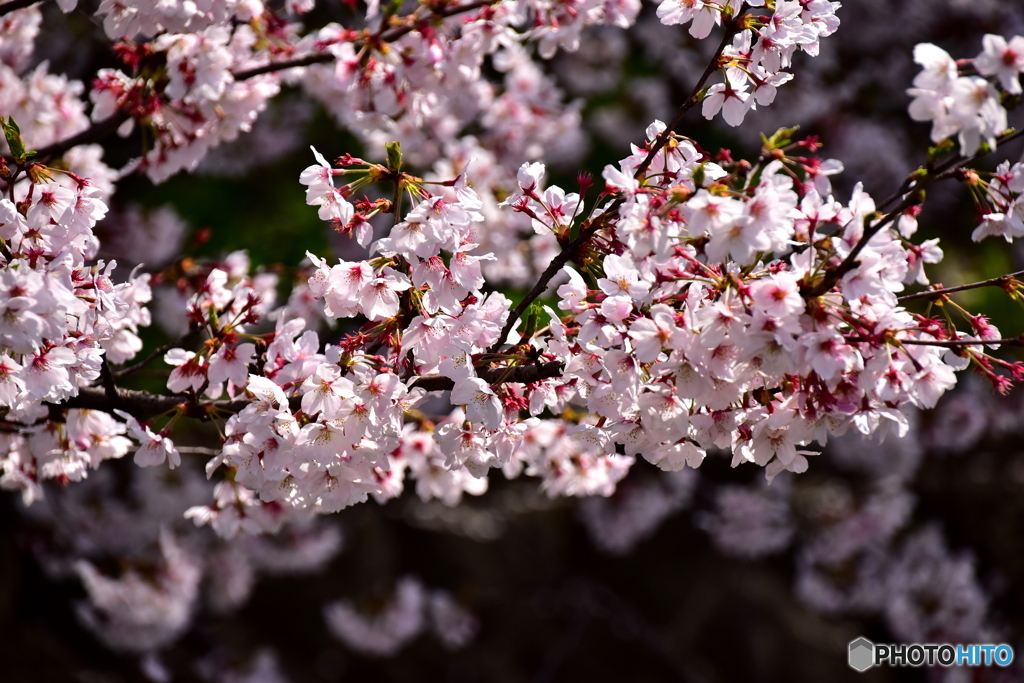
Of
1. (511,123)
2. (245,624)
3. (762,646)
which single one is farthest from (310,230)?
(762,646)

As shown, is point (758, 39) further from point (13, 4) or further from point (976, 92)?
point (13, 4)

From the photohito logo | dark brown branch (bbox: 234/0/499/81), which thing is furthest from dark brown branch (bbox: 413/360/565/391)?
the photohito logo

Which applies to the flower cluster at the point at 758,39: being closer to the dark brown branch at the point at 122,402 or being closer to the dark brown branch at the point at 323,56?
the dark brown branch at the point at 323,56

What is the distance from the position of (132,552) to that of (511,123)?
3186 mm

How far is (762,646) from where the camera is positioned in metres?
5.55

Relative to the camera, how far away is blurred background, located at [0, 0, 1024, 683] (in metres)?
4.65

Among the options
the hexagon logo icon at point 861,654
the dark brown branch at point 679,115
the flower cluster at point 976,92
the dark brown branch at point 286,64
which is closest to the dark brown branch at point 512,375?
the dark brown branch at point 679,115

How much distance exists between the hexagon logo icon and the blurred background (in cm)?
19

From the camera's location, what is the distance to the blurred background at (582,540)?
15.3 feet

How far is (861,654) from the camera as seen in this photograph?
532 centimetres

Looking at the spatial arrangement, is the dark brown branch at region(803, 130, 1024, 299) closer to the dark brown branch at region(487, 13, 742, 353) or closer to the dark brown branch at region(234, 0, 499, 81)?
the dark brown branch at region(487, 13, 742, 353)

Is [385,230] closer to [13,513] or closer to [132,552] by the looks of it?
[132,552]

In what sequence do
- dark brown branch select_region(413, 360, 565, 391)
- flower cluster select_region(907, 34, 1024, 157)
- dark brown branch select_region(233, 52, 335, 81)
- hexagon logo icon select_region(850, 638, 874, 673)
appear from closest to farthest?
flower cluster select_region(907, 34, 1024, 157) → dark brown branch select_region(413, 360, 565, 391) → dark brown branch select_region(233, 52, 335, 81) → hexagon logo icon select_region(850, 638, 874, 673)

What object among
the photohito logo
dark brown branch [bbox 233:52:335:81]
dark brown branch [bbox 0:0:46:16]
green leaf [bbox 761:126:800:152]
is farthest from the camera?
the photohito logo
